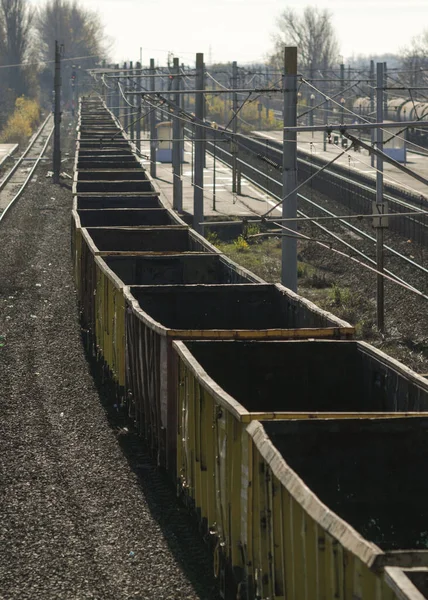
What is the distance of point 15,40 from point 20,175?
8548 centimetres

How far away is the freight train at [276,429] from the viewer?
6.04 m

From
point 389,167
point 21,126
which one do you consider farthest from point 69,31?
point 389,167

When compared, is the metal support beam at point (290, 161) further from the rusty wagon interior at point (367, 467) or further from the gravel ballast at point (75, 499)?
the rusty wagon interior at point (367, 467)

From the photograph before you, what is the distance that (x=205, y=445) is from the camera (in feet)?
28.9

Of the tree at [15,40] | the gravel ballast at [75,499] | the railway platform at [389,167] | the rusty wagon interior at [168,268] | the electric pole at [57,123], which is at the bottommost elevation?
the gravel ballast at [75,499]

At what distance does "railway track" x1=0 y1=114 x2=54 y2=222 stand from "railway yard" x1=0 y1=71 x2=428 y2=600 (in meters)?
21.9

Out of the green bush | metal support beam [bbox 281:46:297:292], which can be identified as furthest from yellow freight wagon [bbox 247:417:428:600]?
the green bush

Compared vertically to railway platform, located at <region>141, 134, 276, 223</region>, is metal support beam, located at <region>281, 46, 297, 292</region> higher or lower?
higher

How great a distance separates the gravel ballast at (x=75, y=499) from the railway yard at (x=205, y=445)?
0.08ft

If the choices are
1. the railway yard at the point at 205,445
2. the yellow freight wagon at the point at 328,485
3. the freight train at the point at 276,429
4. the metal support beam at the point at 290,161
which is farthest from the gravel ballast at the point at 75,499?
the metal support beam at the point at 290,161

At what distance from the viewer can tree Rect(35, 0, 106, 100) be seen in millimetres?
172500

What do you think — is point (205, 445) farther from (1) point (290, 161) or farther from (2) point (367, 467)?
(1) point (290, 161)

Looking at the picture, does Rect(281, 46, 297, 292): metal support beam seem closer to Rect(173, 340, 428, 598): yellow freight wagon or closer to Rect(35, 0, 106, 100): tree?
Rect(173, 340, 428, 598): yellow freight wagon

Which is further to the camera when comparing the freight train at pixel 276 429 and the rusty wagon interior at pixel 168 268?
the rusty wagon interior at pixel 168 268
